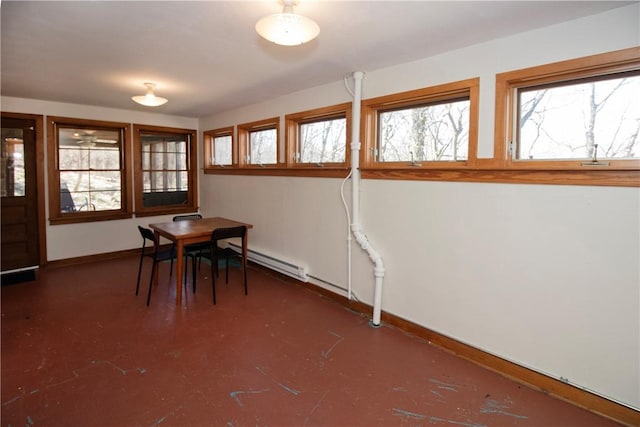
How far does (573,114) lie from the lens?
2.17 meters

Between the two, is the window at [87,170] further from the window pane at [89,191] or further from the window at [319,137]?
the window at [319,137]

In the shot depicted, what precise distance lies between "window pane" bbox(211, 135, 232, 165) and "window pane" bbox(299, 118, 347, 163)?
177 centimetres

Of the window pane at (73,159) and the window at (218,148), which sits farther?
the window at (218,148)

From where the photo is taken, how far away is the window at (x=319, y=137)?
11.7 ft

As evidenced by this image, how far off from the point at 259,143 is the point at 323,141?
1317 mm

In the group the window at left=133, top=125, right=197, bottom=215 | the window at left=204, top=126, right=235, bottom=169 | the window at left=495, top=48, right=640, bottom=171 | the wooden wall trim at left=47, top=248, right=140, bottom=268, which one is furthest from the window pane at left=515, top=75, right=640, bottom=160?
the wooden wall trim at left=47, top=248, right=140, bottom=268

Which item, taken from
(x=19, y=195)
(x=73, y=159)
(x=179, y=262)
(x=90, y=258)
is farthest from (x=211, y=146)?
(x=179, y=262)

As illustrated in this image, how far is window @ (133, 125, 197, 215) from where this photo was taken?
5.48 meters

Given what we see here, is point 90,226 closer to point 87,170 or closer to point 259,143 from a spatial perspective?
point 87,170

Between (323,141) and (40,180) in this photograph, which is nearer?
(323,141)

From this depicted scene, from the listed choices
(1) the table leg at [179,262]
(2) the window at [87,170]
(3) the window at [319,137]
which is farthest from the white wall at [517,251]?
(2) the window at [87,170]

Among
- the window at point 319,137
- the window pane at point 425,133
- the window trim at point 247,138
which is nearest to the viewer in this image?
the window pane at point 425,133

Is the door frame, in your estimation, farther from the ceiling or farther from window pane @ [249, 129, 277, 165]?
window pane @ [249, 129, 277, 165]

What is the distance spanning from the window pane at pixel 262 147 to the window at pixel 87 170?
2.01 m
